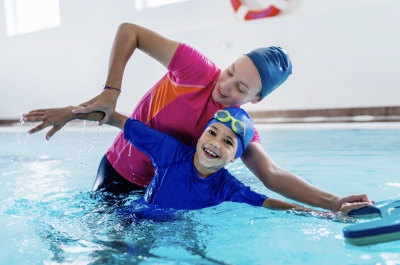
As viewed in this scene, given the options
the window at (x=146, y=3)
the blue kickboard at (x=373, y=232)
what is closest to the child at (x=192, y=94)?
the blue kickboard at (x=373, y=232)

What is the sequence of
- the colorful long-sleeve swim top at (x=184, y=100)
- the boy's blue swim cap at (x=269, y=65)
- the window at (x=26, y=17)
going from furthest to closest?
the window at (x=26, y=17) → the colorful long-sleeve swim top at (x=184, y=100) → the boy's blue swim cap at (x=269, y=65)

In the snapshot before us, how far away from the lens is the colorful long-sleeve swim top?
96.7 inches

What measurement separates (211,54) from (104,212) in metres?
5.96

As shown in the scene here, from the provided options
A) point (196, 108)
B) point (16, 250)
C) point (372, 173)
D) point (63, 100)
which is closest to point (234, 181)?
point (196, 108)

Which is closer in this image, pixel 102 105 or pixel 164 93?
pixel 102 105

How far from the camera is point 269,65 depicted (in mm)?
A: 2365

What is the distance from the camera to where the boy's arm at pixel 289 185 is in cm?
225

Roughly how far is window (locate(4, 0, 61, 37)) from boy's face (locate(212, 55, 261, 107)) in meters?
9.12

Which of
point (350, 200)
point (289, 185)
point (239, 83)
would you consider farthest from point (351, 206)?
point (239, 83)

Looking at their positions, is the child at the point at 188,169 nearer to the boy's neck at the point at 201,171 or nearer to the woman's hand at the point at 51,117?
the boy's neck at the point at 201,171

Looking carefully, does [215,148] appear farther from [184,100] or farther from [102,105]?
[102,105]

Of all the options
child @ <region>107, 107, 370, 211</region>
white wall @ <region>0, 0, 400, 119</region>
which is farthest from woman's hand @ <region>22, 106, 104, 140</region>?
white wall @ <region>0, 0, 400, 119</region>

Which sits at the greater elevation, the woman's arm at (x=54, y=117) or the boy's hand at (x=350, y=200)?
the woman's arm at (x=54, y=117)

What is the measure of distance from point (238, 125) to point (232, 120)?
0.14 feet
